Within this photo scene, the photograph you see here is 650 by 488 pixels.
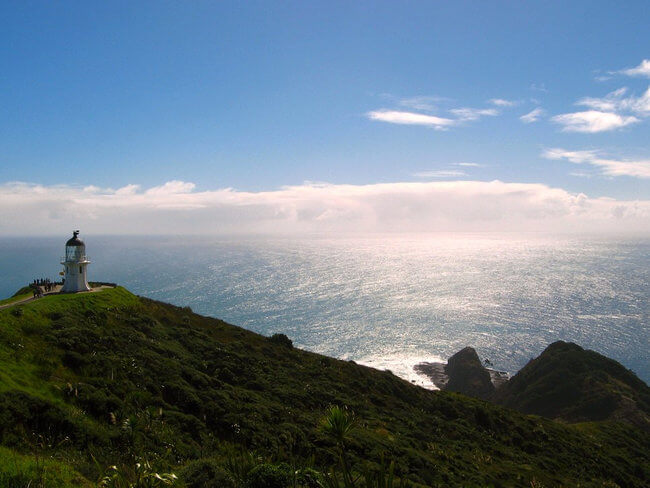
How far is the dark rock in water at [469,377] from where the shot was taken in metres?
70.8

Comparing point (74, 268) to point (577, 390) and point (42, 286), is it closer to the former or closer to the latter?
point (42, 286)

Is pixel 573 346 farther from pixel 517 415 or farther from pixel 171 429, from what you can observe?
pixel 171 429

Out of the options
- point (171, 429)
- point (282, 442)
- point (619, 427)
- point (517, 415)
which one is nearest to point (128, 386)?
point (171, 429)

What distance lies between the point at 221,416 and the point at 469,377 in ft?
210

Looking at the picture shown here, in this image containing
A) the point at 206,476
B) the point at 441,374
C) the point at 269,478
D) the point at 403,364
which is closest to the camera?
the point at 269,478

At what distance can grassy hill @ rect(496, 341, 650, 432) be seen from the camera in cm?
5588

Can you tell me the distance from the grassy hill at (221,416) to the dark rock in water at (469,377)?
1039 inches

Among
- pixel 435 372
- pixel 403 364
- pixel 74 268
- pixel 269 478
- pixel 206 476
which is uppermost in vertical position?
pixel 74 268

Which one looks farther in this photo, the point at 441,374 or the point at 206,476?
the point at 441,374

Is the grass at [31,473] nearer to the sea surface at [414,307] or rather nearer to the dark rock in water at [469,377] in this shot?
the sea surface at [414,307]

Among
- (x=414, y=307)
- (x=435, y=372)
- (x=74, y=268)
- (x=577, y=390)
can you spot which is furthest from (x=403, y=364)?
(x=74, y=268)

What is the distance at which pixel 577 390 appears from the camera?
6153 centimetres

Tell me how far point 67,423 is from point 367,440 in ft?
53.5

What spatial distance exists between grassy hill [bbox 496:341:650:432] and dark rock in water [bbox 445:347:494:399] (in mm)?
3024
